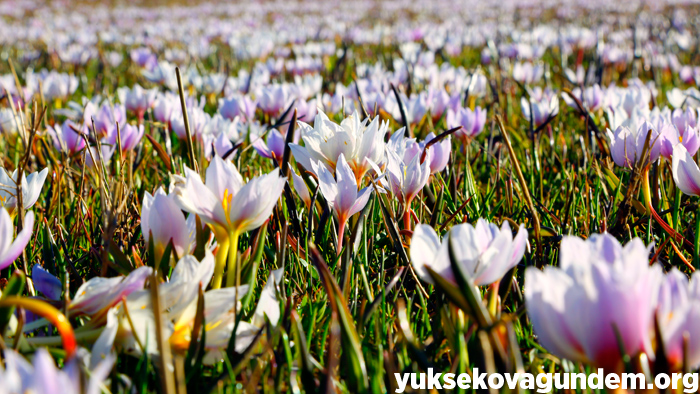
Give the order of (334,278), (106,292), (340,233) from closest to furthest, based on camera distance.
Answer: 1. (106,292)
2. (334,278)
3. (340,233)

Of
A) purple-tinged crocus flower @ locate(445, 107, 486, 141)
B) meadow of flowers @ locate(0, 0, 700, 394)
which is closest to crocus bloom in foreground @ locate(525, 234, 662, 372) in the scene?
Result: meadow of flowers @ locate(0, 0, 700, 394)

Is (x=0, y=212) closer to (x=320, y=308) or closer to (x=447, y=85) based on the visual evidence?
(x=320, y=308)

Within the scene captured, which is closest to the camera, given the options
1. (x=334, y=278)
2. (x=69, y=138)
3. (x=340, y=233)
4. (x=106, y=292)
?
(x=106, y=292)

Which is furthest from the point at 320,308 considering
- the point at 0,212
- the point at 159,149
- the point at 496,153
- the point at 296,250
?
the point at 496,153

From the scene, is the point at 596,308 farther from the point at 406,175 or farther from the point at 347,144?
the point at 347,144

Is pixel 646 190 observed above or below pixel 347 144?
below

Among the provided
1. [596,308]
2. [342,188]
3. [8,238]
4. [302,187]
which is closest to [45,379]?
[8,238]

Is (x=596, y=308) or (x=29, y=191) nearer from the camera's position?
(x=596, y=308)

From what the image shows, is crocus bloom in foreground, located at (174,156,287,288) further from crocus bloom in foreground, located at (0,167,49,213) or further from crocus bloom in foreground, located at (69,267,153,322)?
crocus bloom in foreground, located at (0,167,49,213)
